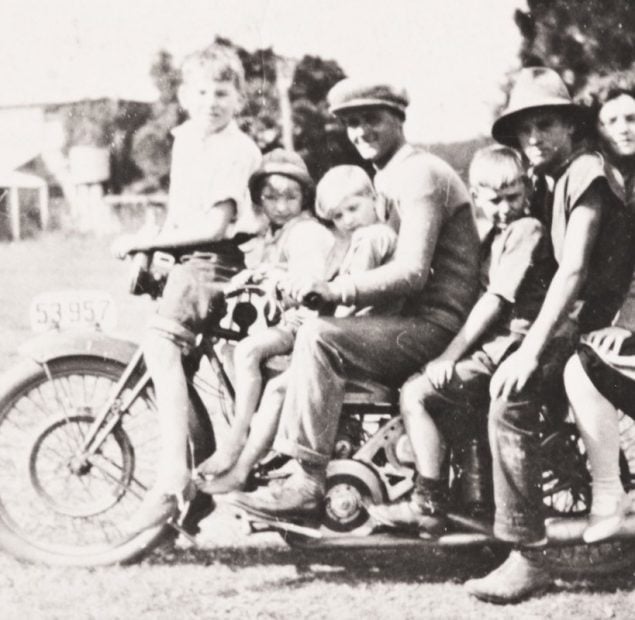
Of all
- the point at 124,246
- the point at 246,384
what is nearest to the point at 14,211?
the point at 124,246

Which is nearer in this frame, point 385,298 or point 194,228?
point 385,298

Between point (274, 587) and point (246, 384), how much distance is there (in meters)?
0.74

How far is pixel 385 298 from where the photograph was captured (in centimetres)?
302

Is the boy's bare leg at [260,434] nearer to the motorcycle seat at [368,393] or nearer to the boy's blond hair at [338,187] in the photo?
the motorcycle seat at [368,393]

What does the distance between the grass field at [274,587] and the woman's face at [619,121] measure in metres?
1.60

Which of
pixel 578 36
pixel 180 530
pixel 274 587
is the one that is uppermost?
A: pixel 578 36

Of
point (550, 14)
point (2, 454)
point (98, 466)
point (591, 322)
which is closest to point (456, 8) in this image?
point (550, 14)

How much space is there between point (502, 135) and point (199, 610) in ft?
6.45

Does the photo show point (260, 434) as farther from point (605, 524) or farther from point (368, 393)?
point (605, 524)

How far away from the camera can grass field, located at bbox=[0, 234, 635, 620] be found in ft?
10.1

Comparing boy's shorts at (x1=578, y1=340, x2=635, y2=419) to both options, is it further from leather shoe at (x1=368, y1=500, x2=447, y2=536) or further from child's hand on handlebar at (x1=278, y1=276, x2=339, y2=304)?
child's hand on handlebar at (x1=278, y1=276, x2=339, y2=304)

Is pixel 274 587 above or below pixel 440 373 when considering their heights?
below

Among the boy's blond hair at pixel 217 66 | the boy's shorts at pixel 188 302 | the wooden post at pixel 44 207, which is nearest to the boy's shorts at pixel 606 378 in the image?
the boy's shorts at pixel 188 302

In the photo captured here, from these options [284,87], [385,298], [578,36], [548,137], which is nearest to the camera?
[385,298]
